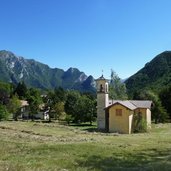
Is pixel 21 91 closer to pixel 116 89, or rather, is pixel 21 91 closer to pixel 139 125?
pixel 116 89

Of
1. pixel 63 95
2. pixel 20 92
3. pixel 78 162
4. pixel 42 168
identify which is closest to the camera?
pixel 42 168

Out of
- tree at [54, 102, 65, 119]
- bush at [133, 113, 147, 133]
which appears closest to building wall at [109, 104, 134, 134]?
bush at [133, 113, 147, 133]

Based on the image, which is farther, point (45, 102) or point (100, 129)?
point (45, 102)

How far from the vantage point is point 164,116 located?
256ft

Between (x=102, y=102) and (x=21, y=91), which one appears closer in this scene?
(x=102, y=102)

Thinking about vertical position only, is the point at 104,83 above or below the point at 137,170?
above

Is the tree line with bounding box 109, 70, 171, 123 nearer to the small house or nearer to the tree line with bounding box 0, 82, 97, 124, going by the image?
the tree line with bounding box 0, 82, 97, 124

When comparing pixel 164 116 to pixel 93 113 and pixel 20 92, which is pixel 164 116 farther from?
pixel 20 92

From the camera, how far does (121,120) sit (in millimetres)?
55969

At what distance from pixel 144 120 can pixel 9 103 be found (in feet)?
151

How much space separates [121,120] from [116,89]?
32382mm

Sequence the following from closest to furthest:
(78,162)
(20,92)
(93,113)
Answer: (78,162)
(93,113)
(20,92)

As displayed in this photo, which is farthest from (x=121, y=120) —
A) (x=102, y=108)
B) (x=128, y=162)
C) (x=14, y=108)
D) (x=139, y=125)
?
(x=14, y=108)

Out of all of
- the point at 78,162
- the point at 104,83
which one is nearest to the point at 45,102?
the point at 104,83
